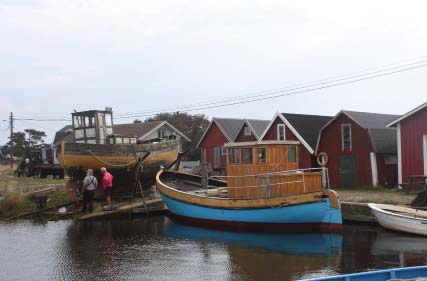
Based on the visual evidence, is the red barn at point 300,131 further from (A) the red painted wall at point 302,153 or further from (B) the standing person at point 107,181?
(B) the standing person at point 107,181

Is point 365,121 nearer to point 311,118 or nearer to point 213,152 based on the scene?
point 311,118

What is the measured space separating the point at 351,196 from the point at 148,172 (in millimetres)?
10025

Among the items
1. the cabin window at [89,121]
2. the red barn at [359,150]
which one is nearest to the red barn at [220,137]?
the red barn at [359,150]

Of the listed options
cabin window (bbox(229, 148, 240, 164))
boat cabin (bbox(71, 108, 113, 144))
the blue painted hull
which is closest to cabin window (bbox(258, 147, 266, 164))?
cabin window (bbox(229, 148, 240, 164))

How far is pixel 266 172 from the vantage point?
1844 centimetres

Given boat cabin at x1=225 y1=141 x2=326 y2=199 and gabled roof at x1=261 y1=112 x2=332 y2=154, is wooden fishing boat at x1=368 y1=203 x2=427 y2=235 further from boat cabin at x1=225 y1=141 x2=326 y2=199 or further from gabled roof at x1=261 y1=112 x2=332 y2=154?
gabled roof at x1=261 y1=112 x2=332 y2=154

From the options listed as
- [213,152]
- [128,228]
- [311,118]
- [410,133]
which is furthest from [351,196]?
[213,152]

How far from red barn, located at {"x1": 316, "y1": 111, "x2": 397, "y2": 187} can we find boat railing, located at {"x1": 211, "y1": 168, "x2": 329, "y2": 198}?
9830mm

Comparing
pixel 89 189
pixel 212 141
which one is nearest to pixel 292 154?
pixel 89 189

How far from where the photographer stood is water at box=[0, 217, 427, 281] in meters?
12.1

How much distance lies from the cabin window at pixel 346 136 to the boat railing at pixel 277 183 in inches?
417

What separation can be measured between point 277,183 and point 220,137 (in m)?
25.3

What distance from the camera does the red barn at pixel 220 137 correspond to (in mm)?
40031

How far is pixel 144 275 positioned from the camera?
39.0 feet
